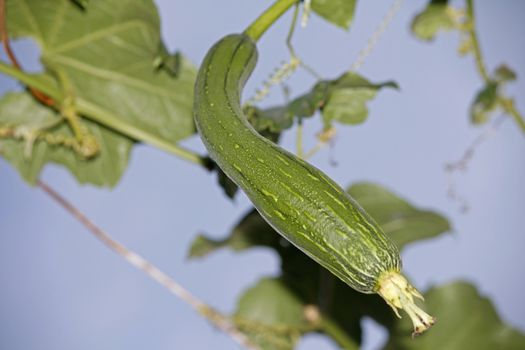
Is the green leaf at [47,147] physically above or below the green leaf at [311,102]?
below

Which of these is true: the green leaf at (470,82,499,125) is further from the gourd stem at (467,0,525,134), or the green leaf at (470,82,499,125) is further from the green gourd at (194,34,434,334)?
the green gourd at (194,34,434,334)

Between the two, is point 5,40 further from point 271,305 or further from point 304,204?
point 271,305

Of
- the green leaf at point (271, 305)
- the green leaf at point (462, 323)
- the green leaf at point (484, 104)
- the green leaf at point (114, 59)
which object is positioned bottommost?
the green leaf at point (271, 305)

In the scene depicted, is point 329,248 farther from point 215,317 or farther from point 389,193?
point 389,193

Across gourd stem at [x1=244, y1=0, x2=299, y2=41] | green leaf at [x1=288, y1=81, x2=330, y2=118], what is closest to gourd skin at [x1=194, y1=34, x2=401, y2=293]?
gourd stem at [x1=244, y1=0, x2=299, y2=41]

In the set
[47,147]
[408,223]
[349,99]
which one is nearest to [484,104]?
[408,223]

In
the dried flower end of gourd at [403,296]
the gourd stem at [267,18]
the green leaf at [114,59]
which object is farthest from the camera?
the green leaf at [114,59]

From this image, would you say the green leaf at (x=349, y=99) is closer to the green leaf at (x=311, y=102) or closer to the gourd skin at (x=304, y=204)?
the green leaf at (x=311, y=102)

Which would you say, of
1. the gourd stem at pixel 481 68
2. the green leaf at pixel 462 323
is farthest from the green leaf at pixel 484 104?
the green leaf at pixel 462 323
